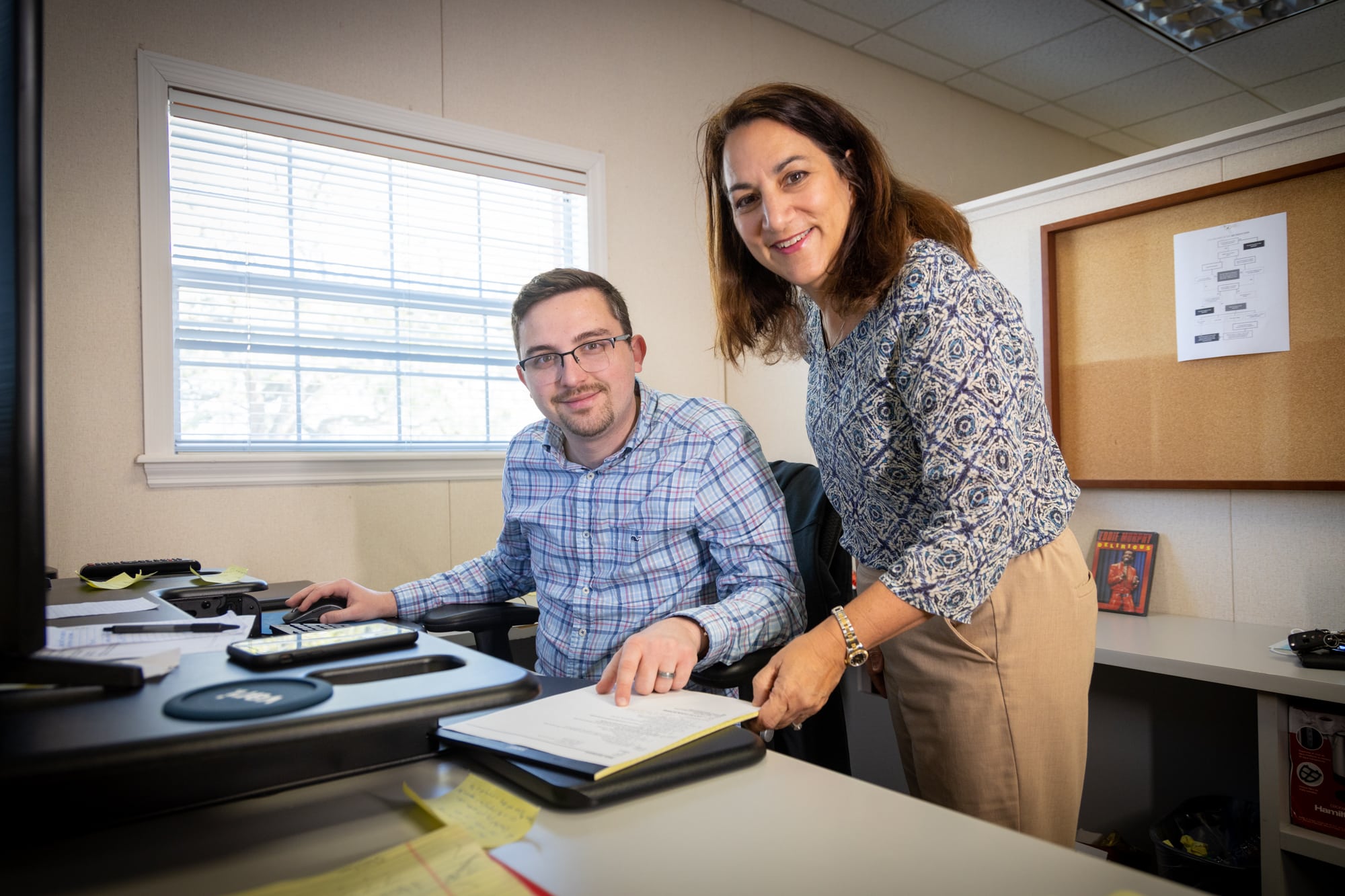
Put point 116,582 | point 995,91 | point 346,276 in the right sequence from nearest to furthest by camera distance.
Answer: point 116,582 → point 346,276 → point 995,91

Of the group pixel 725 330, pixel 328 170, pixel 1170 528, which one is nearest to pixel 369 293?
pixel 328 170

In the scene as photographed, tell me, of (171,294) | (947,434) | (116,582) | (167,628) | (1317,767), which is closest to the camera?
(167,628)

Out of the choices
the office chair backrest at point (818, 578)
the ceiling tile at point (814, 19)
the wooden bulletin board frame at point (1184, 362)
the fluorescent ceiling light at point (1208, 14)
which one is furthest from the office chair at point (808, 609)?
the fluorescent ceiling light at point (1208, 14)

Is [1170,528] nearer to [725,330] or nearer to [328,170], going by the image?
[725,330]

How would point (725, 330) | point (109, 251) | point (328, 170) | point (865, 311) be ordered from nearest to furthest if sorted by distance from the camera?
point (865, 311) < point (725, 330) < point (109, 251) < point (328, 170)

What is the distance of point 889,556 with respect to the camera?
1.21m

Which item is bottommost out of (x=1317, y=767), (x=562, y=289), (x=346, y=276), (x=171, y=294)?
(x=1317, y=767)

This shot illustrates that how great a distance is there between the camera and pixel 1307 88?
4.34 metres

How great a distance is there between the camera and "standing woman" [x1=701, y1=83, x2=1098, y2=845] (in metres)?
0.96

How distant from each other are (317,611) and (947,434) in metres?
1.07

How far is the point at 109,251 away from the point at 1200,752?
2.91 meters

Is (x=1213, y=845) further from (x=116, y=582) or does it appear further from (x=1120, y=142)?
(x=1120, y=142)

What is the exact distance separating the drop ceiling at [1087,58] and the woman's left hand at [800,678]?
3205 mm

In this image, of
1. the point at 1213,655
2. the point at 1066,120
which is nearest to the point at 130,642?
the point at 1213,655
